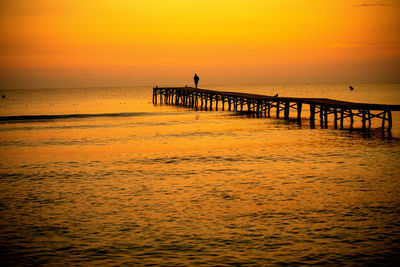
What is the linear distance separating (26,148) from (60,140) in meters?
2.97

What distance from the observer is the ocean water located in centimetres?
780

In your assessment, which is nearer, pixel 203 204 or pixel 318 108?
pixel 203 204

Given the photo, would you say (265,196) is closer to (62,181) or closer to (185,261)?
(185,261)

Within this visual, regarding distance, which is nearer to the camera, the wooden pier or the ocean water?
the ocean water

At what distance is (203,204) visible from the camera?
36.1 feet

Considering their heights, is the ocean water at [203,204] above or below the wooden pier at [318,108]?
below

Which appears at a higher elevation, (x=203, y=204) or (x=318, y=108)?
(x=318, y=108)

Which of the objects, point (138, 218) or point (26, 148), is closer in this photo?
point (138, 218)

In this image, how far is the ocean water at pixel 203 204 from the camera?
307 inches

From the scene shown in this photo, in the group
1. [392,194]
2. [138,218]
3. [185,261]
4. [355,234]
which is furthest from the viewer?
[392,194]

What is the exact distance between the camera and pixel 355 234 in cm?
855

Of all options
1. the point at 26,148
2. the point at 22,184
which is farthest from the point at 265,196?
the point at 26,148

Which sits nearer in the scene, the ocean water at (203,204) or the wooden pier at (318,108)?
the ocean water at (203,204)

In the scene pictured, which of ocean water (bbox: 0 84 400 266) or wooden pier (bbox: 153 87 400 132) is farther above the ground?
wooden pier (bbox: 153 87 400 132)
